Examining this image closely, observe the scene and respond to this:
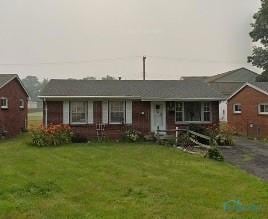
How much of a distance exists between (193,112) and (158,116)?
226 cm

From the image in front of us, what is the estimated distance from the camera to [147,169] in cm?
1465

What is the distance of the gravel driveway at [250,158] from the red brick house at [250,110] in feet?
27.4

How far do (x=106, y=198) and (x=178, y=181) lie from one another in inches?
116

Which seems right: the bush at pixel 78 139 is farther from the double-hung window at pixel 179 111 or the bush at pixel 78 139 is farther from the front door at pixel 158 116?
the double-hung window at pixel 179 111

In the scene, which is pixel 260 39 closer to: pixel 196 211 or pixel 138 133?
pixel 138 133

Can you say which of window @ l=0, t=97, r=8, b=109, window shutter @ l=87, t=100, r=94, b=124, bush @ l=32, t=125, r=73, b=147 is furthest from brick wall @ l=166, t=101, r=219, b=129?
window @ l=0, t=97, r=8, b=109

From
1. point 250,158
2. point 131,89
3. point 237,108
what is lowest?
point 250,158

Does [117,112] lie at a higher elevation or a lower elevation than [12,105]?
lower

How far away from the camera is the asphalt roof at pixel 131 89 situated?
86.0 feet

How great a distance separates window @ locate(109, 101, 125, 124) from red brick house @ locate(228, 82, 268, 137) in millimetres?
10638

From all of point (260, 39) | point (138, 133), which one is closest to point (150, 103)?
point (138, 133)

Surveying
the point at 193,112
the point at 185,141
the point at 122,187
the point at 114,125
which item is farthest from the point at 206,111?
the point at 122,187

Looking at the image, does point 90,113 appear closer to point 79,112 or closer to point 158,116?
point 79,112

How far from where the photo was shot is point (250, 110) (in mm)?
32250
